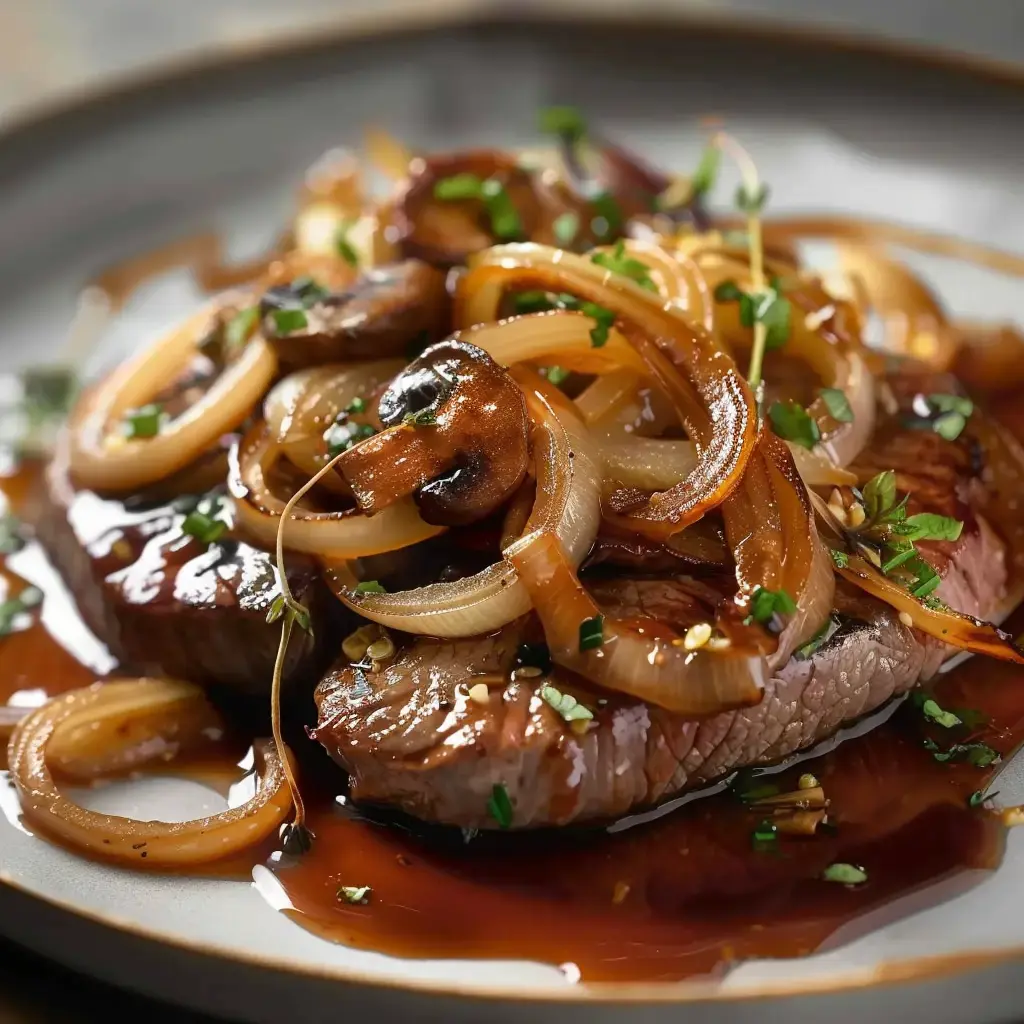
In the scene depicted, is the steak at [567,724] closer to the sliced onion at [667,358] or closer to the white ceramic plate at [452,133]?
the sliced onion at [667,358]

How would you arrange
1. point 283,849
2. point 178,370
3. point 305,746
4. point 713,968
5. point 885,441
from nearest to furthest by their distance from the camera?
point 713,968 → point 283,849 → point 305,746 → point 885,441 → point 178,370

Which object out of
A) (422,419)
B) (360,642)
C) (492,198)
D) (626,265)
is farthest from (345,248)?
(360,642)

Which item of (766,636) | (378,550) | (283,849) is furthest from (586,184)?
(283,849)

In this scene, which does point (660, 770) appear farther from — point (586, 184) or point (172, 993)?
point (586, 184)

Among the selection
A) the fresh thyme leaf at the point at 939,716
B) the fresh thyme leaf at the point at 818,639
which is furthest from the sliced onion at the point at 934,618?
the fresh thyme leaf at the point at 939,716

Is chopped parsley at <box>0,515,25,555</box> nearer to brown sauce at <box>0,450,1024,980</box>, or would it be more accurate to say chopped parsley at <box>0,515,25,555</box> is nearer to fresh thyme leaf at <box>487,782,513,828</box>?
brown sauce at <box>0,450,1024,980</box>
